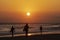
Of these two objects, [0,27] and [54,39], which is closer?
[54,39]

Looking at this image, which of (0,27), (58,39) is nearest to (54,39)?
(58,39)

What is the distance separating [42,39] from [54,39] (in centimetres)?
115

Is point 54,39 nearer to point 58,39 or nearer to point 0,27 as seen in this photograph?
point 58,39

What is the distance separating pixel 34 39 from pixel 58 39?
2132 millimetres

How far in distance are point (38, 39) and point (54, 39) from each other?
1.45 metres

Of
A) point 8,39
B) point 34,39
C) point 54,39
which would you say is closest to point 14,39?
point 8,39

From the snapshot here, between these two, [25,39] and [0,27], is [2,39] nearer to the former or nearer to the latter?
[25,39]

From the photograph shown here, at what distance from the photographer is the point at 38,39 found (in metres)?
19.5

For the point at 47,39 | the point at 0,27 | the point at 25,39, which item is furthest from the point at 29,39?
the point at 0,27

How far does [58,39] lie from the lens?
19.5 m

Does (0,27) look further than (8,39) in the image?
Yes

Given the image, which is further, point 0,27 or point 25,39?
point 0,27

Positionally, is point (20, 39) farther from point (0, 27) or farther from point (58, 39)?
point (0, 27)

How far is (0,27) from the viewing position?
33.6 m
